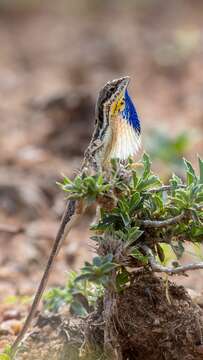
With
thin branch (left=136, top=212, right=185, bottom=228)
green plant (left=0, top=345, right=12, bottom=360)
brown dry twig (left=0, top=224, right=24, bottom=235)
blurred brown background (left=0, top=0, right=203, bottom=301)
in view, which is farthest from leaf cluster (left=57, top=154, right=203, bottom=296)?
brown dry twig (left=0, top=224, right=24, bottom=235)

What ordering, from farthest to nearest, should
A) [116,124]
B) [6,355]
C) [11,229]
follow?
1. [11,229]
2. [116,124]
3. [6,355]

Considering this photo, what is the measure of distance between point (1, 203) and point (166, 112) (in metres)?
3.15

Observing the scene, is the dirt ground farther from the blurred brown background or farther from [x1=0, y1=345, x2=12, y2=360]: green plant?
[x1=0, y1=345, x2=12, y2=360]: green plant

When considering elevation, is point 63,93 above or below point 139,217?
above

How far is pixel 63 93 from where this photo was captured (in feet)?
26.5

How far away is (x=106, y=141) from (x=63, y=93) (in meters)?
4.72

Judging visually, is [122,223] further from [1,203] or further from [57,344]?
[1,203]

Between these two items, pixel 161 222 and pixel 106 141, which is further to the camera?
pixel 106 141

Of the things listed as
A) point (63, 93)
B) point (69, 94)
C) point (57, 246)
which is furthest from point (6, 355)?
point (63, 93)

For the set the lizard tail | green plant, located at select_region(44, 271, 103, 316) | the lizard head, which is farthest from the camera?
green plant, located at select_region(44, 271, 103, 316)

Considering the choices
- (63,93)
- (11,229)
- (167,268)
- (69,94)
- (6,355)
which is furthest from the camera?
(63,93)

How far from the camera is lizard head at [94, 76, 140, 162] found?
341 cm

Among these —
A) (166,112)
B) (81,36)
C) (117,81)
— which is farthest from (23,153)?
(81,36)

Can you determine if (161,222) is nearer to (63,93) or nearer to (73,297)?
(73,297)
